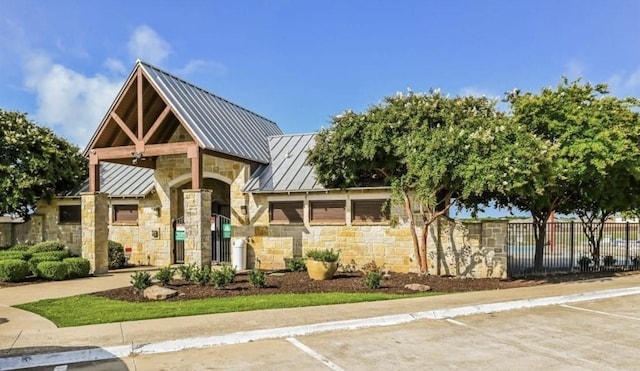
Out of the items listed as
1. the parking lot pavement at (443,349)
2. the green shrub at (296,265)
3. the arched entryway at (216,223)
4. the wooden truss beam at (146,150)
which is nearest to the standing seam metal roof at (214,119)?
the wooden truss beam at (146,150)

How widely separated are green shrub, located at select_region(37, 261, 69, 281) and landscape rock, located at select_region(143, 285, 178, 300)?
4.71 metres

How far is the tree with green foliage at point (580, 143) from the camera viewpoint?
1441 cm

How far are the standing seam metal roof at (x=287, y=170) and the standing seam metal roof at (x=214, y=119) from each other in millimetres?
450

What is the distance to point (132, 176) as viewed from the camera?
22016 millimetres

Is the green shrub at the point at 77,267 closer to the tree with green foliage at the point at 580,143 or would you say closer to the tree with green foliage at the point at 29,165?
the tree with green foliage at the point at 29,165

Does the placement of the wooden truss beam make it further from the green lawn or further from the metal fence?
the metal fence

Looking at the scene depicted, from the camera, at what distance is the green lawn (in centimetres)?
931

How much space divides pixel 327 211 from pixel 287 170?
102 inches

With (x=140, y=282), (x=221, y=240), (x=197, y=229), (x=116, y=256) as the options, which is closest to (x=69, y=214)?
(x=116, y=256)

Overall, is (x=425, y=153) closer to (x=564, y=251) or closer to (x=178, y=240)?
(x=178, y=240)

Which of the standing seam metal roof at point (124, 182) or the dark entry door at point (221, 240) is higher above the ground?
the standing seam metal roof at point (124, 182)

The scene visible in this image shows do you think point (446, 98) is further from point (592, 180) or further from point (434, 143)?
point (592, 180)

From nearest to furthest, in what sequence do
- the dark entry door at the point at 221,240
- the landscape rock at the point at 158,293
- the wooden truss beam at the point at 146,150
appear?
the landscape rock at the point at 158,293
the wooden truss beam at the point at 146,150
the dark entry door at the point at 221,240

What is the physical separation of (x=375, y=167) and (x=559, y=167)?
5.22m
